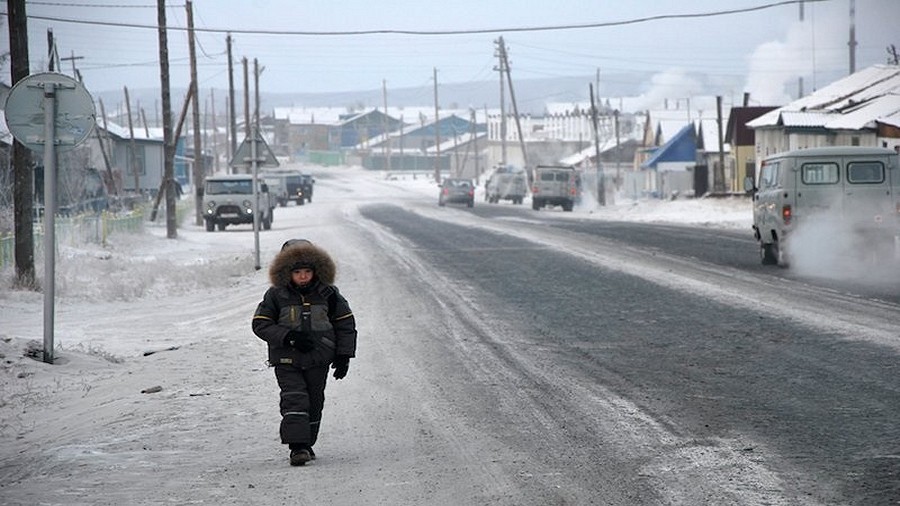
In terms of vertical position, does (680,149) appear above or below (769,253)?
above

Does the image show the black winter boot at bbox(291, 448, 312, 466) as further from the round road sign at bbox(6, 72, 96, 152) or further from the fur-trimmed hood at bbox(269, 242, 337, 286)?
the round road sign at bbox(6, 72, 96, 152)

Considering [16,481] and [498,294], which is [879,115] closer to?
[498,294]

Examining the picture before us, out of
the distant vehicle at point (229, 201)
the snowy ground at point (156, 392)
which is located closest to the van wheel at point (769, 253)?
the snowy ground at point (156, 392)

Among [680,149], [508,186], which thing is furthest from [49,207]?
[680,149]

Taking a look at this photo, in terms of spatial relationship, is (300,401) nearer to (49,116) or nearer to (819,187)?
(49,116)

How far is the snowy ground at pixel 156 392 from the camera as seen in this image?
7.34m

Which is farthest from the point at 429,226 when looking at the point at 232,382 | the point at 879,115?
the point at 232,382

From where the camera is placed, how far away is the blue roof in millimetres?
86812

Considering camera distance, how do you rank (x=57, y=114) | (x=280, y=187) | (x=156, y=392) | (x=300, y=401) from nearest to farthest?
(x=300, y=401), (x=156, y=392), (x=57, y=114), (x=280, y=187)

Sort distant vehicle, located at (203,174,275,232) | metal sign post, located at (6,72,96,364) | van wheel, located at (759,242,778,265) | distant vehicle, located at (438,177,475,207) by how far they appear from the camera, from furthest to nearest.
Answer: distant vehicle, located at (438,177,475,207), distant vehicle, located at (203,174,275,232), van wheel, located at (759,242,778,265), metal sign post, located at (6,72,96,364)

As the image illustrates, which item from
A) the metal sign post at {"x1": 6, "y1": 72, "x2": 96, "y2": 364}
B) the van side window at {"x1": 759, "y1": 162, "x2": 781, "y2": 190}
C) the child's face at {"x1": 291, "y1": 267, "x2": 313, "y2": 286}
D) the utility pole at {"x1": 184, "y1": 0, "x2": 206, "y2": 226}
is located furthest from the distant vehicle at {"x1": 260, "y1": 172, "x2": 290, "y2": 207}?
the child's face at {"x1": 291, "y1": 267, "x2": 313, "y2": 286}

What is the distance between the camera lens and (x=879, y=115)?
49812mm

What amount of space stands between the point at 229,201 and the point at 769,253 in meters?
27.0

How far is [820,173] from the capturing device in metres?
22.3
